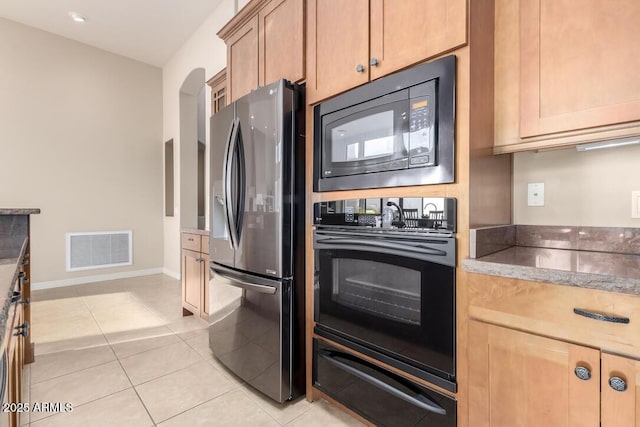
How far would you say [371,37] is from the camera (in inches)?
58.0

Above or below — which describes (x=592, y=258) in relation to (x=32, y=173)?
below

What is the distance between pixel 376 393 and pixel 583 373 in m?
0.82

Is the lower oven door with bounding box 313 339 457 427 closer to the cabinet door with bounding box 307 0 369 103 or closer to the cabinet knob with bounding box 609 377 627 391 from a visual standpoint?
the cabinet knob with bounding box 609 377 627 391

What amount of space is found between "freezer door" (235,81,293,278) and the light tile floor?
756 mm

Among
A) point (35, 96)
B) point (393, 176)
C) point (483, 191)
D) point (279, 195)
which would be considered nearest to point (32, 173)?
point (35, 96)

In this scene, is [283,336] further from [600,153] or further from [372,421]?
[600,153]

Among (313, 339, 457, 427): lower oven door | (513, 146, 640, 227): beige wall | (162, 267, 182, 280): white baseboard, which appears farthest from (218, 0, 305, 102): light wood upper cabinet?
(162, 267, 182, 280): white baseboard

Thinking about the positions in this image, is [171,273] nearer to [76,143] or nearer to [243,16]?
[76,143]

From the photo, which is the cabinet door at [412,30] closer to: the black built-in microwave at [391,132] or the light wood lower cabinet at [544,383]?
the black built-in microwave at [391,132]

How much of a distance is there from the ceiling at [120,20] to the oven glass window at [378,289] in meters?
3.68

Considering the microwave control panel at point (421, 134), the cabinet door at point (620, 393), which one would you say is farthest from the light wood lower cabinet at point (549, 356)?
the microwave control panel at point (421, 134)

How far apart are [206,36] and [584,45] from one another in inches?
160

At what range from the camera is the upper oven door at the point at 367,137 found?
1.36 m

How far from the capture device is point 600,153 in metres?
1.35
